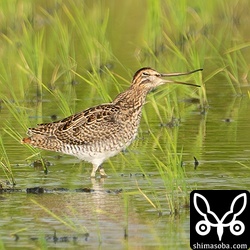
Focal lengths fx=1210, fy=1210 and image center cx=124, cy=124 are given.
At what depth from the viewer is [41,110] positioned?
15805 millimetres

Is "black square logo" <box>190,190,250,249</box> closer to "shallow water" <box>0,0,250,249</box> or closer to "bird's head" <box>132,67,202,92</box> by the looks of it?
"shallow water" <box>0,0,250,249</box>

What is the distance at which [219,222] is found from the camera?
9.59 m

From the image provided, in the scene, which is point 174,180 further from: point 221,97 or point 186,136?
point 221,97

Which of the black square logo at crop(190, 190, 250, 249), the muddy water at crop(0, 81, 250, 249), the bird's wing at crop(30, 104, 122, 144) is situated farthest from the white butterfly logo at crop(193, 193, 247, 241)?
the bird's wing at crop(30, 104, 122, 144)

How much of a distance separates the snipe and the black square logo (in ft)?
6.37

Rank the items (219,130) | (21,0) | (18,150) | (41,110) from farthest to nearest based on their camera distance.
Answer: (21,0)
(41,110)
(219,130)
(18,150)

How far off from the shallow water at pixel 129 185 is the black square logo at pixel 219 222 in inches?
4.9

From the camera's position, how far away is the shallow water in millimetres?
9602

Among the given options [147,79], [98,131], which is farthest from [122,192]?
[147,79]

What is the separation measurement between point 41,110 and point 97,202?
16.3 feet

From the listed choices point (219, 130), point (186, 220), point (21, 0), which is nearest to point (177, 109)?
point (219, 130)

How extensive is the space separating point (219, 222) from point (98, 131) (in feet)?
9.71

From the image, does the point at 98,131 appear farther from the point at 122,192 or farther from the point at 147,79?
the point at 122,192

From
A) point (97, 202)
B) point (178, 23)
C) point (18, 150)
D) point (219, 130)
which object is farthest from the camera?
point (178, 23)
